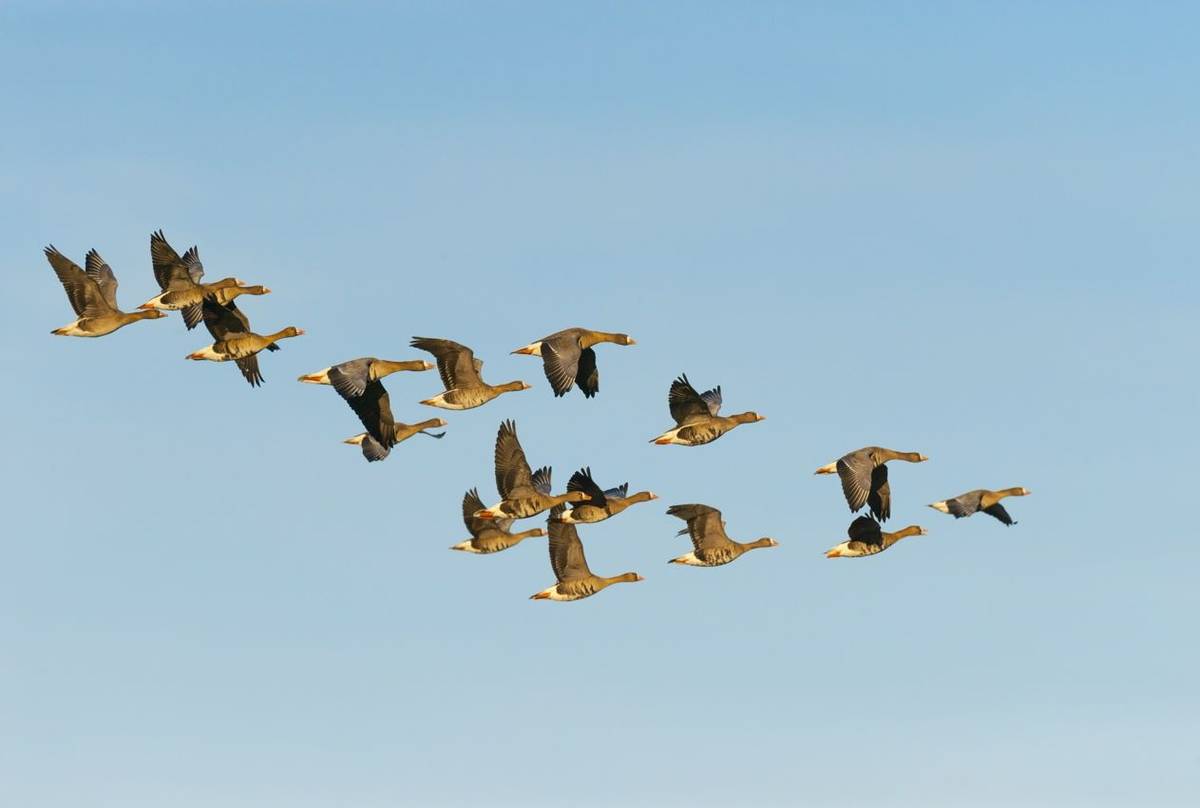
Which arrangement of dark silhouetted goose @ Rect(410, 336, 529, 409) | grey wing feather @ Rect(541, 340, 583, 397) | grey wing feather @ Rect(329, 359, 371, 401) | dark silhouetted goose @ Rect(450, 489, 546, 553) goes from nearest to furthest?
grey wing feather @ Rect(541, 340, 583, 397)
grey wing feather @ Rect(329, 359, 371, 401)
dark silhouetted goose @ Rect(410, 336, 529, 409)
dark silhouetted goose @ Rect(450, 489, 546, 553)

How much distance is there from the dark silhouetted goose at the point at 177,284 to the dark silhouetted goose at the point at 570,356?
29.4ft

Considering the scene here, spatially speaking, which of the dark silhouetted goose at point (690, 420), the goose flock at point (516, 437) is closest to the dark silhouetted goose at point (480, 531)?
the goose flock at point (516, 437)

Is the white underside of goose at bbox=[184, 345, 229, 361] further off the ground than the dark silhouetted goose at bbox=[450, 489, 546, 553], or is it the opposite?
the white underside of goose at bbox=[184, 345, 229, 361]

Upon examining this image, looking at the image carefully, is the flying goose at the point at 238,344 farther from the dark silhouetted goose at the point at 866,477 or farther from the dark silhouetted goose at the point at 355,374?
the dark silhouetted goose at the point at 866,477

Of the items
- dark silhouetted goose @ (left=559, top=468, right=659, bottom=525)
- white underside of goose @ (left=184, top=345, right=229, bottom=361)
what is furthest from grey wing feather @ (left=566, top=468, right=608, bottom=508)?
white underside of goose @ (left=184, top=345, right=229, bottom=361)

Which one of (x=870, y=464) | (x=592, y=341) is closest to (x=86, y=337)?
(x=592, y=341)

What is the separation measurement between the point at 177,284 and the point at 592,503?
1221 centimetres

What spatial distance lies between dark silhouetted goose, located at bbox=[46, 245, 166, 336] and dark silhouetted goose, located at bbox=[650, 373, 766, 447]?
14444mm

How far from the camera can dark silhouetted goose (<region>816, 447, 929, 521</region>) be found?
168ft

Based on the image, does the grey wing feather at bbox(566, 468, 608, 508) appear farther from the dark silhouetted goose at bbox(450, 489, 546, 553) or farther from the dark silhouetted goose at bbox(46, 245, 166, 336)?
the dark silhouetted goose at bbox(46, 245, 166, 336)

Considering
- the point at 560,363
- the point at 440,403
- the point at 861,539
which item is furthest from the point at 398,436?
the point at 861,539

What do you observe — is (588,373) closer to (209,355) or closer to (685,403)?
(685,403)

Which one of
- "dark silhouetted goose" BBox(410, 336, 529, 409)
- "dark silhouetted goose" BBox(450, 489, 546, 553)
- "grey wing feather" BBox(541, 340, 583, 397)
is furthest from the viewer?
"dark silhouetted goose" BBox(450, 489, 546, 553)

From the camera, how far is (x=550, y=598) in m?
55.4
